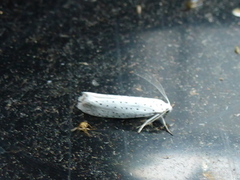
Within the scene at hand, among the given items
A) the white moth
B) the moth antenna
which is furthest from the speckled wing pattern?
the moth antenna

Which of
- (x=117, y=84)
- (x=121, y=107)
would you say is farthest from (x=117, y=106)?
(x=117, y=84)

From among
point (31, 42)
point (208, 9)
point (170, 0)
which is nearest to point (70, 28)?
point (31, 42)

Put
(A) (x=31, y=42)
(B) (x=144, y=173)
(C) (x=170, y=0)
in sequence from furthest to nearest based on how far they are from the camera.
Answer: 1. (C) (x=170, y=0)
2. (A) (x=31, y=42)
3. (B) (x=144, y=173)

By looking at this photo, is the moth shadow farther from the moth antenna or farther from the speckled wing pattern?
the moth antenna

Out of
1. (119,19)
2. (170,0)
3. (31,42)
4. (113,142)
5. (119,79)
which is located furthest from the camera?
(170,0)

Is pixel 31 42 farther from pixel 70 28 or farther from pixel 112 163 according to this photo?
pixel 112 163
